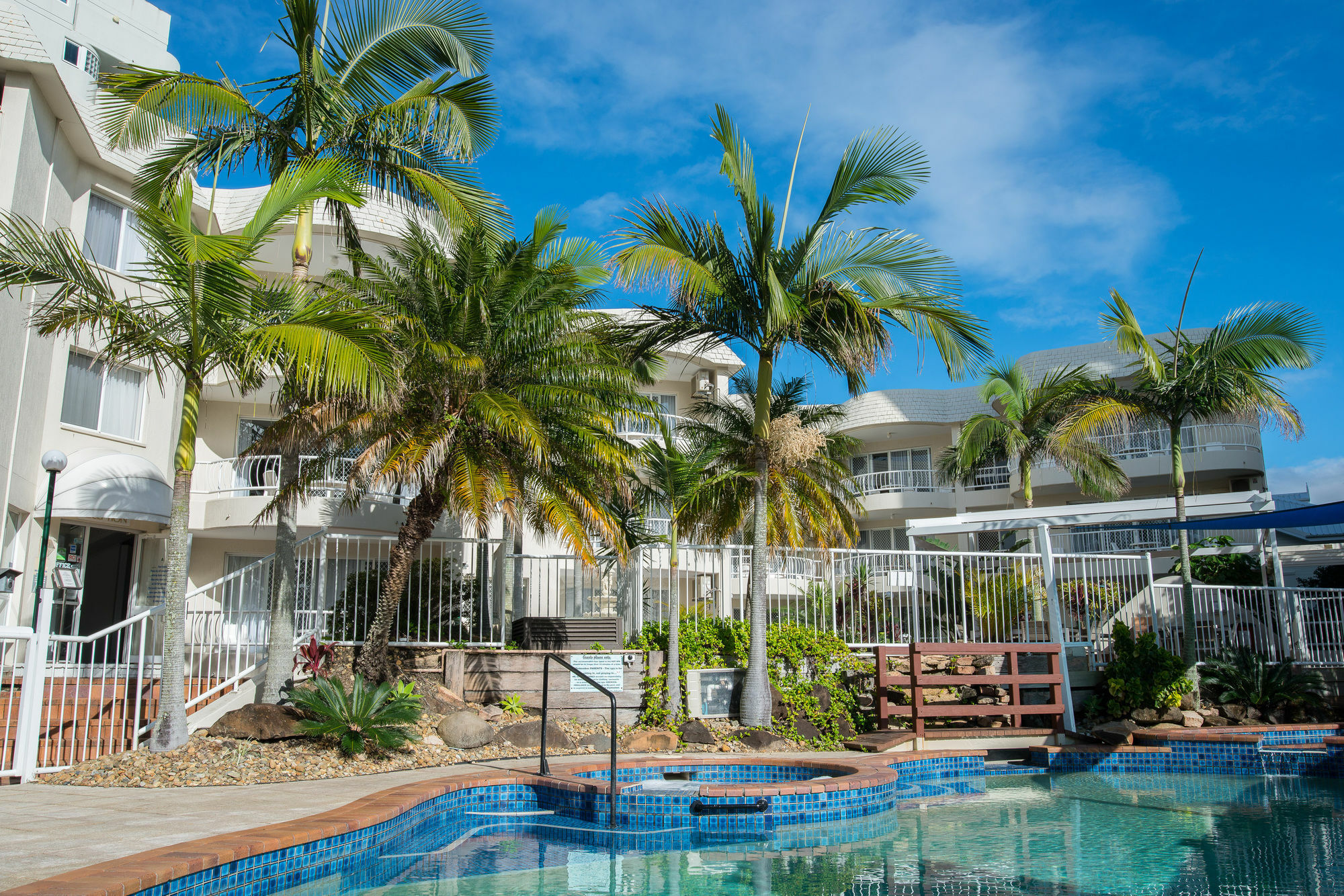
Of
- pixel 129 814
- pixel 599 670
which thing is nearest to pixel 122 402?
pixel 599 670

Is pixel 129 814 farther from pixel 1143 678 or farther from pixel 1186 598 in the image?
pixel 1186 598

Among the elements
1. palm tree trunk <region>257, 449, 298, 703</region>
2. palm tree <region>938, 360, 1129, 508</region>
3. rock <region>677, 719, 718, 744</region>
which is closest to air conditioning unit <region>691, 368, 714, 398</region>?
palm tree <region>938, 360, 1129, 508</region>

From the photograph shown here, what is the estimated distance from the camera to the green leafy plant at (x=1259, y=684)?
45.1ft

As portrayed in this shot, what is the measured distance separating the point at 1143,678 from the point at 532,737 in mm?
8733

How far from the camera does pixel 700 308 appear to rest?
41.3 feet

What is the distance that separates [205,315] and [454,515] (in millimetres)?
3589

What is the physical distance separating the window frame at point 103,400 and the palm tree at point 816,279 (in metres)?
9.26

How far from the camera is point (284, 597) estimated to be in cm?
1116

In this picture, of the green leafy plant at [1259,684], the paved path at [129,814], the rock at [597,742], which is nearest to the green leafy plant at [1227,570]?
the green leafy plant at [1259,684]

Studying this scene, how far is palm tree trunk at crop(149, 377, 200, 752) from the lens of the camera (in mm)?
9109

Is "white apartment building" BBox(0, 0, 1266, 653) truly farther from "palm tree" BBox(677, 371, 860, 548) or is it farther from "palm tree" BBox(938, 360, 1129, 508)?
"palm tree" BBox(938, 360, 1129, 508)

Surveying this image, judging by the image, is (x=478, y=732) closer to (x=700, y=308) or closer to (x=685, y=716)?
(x=685, y=716)

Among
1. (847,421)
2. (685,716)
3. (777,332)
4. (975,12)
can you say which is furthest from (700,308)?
(847,421)

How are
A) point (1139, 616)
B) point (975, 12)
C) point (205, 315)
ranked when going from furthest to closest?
point (1139, 616) → point (975, 12) → point (205, 315)
